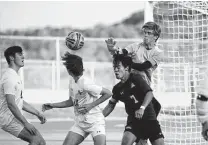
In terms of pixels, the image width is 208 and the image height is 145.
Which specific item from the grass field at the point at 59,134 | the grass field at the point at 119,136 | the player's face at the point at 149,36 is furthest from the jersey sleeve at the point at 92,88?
the grass field at the point at 59,134

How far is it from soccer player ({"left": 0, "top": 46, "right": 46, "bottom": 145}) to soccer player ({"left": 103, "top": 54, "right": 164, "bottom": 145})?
3.79ft

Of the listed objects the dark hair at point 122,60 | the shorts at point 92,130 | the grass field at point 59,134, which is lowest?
the grass field at point 59,134

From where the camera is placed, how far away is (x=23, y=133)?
7879 millimetres

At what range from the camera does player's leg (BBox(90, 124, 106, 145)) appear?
7.57 metres

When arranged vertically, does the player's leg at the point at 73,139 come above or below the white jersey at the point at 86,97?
below

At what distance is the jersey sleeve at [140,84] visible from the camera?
7.50 metres

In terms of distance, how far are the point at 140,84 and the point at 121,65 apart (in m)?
0.32

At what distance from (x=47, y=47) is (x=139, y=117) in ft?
91.6

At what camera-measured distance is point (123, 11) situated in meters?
41.0

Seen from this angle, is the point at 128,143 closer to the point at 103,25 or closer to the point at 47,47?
the point at 47,47

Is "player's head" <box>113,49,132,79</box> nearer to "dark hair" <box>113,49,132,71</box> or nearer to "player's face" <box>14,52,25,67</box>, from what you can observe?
"dark hair" <box>113,49,132,71</box>

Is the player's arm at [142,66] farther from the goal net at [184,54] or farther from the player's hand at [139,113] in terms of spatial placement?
the goal net at [184,54]

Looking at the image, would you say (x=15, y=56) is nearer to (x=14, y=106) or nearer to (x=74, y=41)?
(x=14, y=106)

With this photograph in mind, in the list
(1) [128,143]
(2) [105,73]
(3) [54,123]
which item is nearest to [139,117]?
(1) [128,143]
